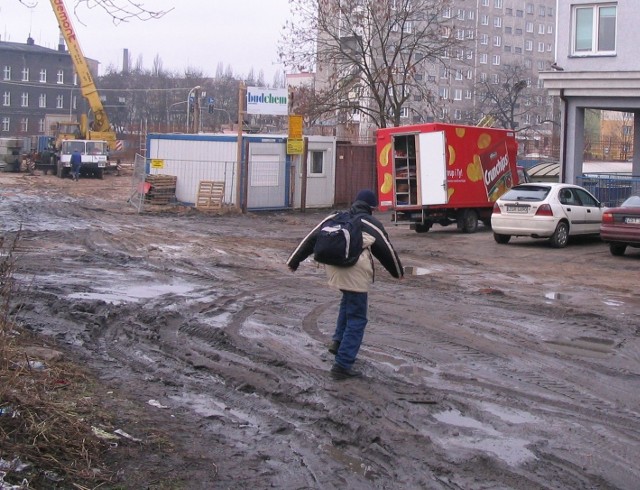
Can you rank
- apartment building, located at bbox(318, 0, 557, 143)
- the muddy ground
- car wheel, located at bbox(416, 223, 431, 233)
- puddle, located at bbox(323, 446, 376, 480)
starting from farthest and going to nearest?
apartment building, located at bbox(318, 0, 557, 143)
car wheel, located at bbox(416, 223, 431, 233)
the muddy ground
puddle, located at bbox(323, 446, 376, 480)

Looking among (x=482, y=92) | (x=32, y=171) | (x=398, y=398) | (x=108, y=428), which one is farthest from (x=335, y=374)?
(x=482, y=92)

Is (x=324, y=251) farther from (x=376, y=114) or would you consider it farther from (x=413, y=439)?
(x=376, y=114)

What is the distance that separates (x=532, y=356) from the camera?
9336 mm

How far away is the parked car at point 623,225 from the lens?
18.1 m

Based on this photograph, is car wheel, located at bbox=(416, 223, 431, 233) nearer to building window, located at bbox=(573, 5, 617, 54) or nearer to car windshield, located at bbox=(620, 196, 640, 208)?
car windshield, located at bbox=(620, 196, 640, 208)

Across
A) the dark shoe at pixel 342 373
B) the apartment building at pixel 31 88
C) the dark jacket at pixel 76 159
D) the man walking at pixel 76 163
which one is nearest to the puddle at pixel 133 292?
the dark shoe at pixel 342 373

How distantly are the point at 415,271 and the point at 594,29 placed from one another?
1286 cm

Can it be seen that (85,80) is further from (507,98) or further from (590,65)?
(590,65)

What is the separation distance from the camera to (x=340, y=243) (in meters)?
8.03

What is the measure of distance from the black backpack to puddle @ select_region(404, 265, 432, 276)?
7.66m

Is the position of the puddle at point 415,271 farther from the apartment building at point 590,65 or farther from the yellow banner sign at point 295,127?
the yellow banner sign at point 295,127

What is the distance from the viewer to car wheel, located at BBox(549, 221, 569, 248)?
20.2 m

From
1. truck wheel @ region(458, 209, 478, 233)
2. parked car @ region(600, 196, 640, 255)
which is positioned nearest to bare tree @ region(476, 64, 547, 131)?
truck wheel @ region(458, 209, 478, 233)

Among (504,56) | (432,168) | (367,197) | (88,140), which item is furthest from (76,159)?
(504,56)
